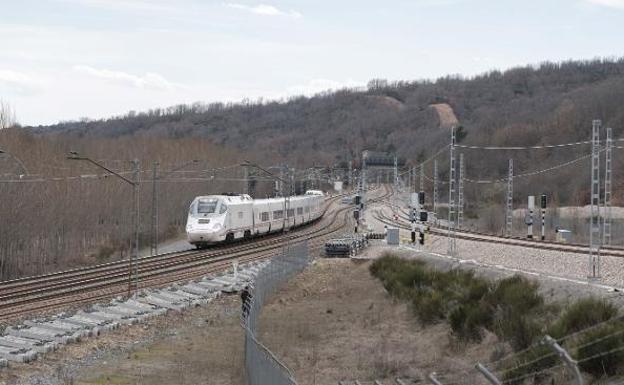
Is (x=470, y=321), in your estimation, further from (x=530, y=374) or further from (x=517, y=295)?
(x=530, y=374)

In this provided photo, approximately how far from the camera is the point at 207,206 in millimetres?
55906

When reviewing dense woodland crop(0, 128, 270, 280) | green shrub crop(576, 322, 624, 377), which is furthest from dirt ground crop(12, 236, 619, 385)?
dense woodland crop(0, 128, 270, 280)

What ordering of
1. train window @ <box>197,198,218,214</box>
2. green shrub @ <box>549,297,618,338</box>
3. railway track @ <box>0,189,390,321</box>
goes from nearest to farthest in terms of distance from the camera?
green shrub @ <box>549,297,618,338</box>
railway track @ <box>0,189,390,321</box>
train window @ <box>197,198,218,214</box>

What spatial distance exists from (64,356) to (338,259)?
87.3 feet

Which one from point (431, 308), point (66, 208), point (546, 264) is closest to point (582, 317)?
point (431, 308)

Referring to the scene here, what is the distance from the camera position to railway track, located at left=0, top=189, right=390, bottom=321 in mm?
30795

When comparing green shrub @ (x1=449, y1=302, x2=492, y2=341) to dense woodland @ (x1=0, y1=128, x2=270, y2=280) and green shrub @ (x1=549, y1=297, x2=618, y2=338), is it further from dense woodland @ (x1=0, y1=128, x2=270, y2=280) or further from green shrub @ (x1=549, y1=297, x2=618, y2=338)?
dense woodland @ (x1=0, y1=128, x2=270, y2=280)

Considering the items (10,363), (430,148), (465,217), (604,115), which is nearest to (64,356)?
(10,363)

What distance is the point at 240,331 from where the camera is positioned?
29.1 meters

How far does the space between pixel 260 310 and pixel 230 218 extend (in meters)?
24.8

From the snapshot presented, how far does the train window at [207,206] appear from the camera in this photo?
182 feet

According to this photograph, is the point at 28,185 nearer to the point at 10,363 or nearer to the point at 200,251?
the point at 200,251

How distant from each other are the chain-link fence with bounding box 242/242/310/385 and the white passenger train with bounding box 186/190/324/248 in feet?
25.8

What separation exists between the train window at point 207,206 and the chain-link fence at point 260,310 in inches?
370
